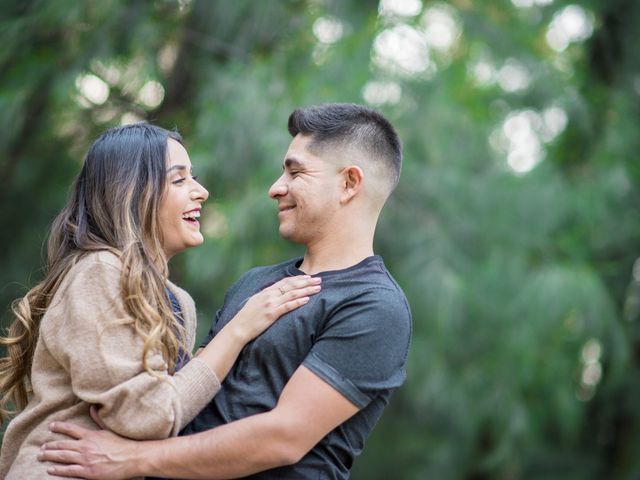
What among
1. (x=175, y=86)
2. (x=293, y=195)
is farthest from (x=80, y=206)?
(x=175, y=86)

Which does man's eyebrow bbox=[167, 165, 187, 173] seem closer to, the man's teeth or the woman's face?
the woman's face

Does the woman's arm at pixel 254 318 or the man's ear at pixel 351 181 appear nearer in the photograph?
the woman's arm at pixel 254 318

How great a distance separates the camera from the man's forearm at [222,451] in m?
2.12

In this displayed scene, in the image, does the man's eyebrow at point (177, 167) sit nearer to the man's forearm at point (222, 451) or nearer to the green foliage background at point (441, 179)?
the man's forearm at point (222, 451)

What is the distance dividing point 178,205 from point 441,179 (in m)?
3.26

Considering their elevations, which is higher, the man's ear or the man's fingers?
the man's ear

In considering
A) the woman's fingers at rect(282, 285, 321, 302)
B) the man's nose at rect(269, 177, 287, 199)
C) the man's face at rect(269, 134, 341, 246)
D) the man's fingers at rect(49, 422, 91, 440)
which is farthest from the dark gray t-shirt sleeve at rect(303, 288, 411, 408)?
the man's fingers at rect(49, 422, 91, 440)

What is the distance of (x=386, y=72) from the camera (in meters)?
5.34

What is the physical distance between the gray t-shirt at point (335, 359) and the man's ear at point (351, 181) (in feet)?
0.77

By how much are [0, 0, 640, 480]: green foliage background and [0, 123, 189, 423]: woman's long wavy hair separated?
157cm

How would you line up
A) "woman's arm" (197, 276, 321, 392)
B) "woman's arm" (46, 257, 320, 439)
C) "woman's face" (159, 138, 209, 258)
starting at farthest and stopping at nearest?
"woman's face" (159, 138, 209, 258) < "woman's arm" (197, 276, 321, 392) < "woman's arm" (46, 257, 320, 439)

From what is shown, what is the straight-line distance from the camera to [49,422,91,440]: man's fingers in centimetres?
214

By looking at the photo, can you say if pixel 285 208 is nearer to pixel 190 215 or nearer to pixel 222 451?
pixel 190 215

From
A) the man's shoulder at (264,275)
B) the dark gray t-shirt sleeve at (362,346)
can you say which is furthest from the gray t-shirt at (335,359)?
the man's shoulder at (264,275)
